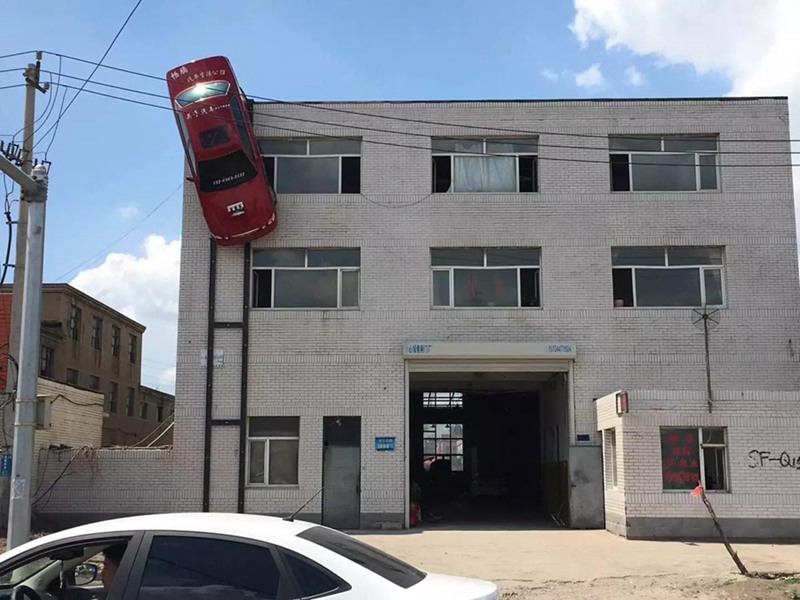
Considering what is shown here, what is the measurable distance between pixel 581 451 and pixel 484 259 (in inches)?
197

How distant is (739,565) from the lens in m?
12.0

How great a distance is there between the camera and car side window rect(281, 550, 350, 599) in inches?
185

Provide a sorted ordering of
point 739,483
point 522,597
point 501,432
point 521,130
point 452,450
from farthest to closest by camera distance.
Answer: point 452,450 < point 501,432 < point 521,130 < point 739,483 < point 522,597

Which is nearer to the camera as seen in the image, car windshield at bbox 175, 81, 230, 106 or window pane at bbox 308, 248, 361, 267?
car windshield at bbox 175, 81, 230, 106

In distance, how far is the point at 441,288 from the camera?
20281 mm

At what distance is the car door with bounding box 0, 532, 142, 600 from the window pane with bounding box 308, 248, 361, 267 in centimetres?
1531

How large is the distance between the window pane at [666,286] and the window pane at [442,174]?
5.01 m

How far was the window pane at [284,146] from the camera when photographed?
20875 millimetres

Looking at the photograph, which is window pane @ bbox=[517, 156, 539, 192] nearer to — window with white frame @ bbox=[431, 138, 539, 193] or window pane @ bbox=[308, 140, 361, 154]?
window with white frame @ bbox=[431, 138, 539, 193]

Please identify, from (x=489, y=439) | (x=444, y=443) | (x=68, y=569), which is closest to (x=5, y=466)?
(x=68, y=569)

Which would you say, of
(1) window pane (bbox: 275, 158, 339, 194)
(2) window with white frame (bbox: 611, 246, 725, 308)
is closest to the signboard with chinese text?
(2) window with white frame (bbox: 611, 246, 725, 308)

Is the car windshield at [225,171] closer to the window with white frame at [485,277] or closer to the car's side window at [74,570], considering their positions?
the window with white frame at [485,277]

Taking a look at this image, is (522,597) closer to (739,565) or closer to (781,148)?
(739,565)

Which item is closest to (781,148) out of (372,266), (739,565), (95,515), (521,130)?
(521,130)
